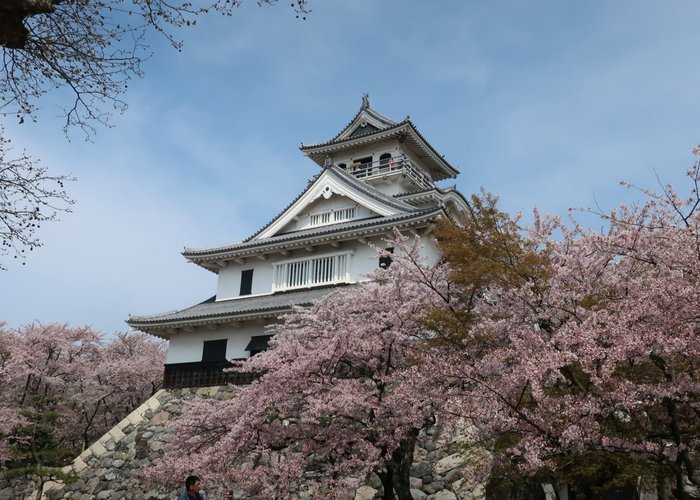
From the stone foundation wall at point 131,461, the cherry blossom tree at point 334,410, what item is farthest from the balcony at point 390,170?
the cherry blossom tree at point 334,410

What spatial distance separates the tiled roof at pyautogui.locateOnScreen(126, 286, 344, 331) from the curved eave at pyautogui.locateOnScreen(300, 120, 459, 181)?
38.3 feet

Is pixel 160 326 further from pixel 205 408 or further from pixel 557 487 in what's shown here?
pixel 557 487

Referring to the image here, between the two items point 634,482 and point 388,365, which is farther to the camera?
point 388,365

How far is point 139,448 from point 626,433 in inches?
657

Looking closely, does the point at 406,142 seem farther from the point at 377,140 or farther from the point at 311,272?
the point at 311,272

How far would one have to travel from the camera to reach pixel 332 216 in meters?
25.8

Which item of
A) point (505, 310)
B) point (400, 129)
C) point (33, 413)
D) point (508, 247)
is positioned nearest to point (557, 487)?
point (505, 310)

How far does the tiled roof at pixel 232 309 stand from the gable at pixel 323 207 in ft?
9.97

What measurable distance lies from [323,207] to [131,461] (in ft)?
39.3

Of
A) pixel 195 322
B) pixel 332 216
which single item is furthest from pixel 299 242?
pixel 195 322

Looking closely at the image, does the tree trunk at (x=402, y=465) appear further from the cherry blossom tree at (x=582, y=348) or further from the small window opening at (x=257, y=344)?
the small window opening at (x=257, y=344)

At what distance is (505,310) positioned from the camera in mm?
10203

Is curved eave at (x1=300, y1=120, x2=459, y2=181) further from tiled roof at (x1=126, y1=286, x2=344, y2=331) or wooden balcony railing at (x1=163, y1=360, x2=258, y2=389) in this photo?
→ wooden balcony railing at (x1=163, y1=360, x2=258, y2=389)

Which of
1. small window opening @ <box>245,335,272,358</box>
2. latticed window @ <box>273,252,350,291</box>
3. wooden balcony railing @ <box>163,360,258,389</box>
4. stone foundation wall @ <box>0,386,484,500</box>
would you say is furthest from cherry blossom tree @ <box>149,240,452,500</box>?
latticed window @ <box>273,252,350,291</box>
